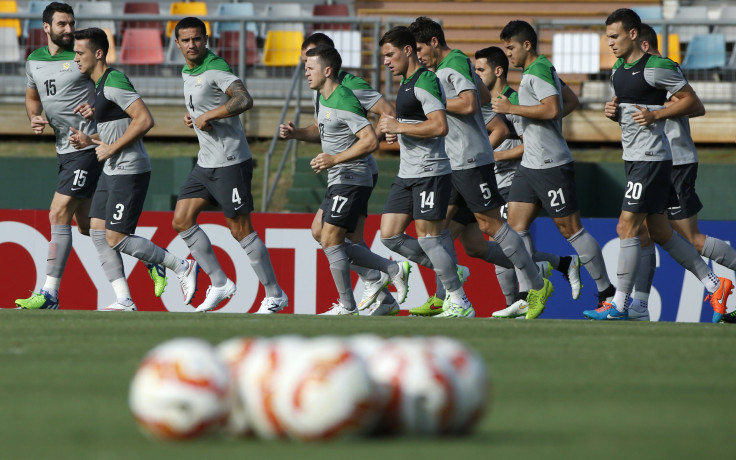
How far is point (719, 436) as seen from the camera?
12.2ft

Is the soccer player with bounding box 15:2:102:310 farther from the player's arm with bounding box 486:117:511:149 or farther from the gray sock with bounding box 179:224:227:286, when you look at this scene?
the player's arm with bounding box 486:117:511:149

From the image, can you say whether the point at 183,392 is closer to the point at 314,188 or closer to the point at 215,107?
the point at 215,107

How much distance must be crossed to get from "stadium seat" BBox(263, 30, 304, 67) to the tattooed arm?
6.80 meters

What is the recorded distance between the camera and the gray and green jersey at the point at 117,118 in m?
10.1

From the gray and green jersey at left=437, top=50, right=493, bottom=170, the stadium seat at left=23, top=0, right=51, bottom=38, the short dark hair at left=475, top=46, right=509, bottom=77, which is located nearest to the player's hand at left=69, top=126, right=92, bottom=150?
the gray and green jersey at left=437, top=50, right=493, bottom=170

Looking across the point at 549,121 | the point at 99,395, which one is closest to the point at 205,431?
the point at 99,395

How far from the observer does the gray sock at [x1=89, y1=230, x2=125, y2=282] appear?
1033 cm

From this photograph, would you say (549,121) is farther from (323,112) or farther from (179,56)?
(179,56)

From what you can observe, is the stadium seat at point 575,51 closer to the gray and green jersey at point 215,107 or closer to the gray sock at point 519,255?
the gray sock at point 519,255

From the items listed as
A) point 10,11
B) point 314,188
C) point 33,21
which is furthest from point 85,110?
point 10,11

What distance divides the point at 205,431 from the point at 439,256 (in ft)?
20.7

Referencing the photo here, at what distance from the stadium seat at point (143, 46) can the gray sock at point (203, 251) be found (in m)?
7.31

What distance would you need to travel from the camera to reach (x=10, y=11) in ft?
60.2

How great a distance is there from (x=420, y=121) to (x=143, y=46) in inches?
327
